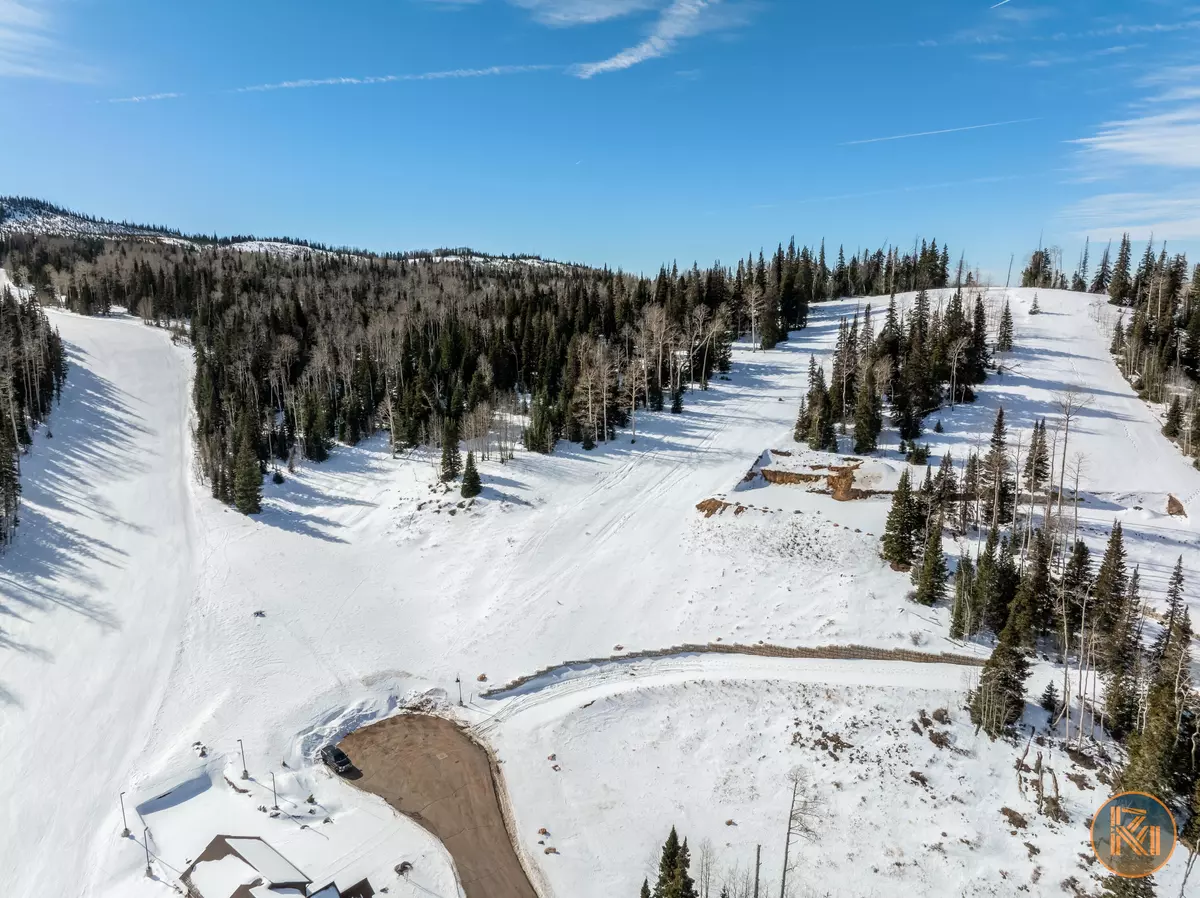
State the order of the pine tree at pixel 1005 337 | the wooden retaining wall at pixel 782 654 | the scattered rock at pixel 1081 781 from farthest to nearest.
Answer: the pine tree at pixel 1005 337, the wooden retaining wall at pixel 782 654, the scattered rock at pixel 1081 781

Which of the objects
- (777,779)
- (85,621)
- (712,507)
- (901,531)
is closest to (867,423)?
(901,531)

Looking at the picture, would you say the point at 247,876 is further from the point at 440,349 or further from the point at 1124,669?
the point at 440,349

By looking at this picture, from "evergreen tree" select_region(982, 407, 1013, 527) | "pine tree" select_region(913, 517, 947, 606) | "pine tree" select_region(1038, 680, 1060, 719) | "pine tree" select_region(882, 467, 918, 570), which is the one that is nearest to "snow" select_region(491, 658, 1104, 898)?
"pine tree" select_region(1038, 680, 1060, 719)

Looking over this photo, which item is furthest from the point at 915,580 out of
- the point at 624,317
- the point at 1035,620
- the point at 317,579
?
the point at 624,317

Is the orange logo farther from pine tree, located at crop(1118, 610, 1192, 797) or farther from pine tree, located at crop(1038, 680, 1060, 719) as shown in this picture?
pine tree, located at crop(1038, 680, 1060, 719)

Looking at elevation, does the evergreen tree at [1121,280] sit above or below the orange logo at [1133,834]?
above

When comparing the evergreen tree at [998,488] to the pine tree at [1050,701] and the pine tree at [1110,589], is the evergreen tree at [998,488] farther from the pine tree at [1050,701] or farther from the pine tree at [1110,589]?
the pine tree at [1050,701]

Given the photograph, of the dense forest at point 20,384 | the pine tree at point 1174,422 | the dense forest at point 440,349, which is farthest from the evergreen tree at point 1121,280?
the dense forest at point 20,384
